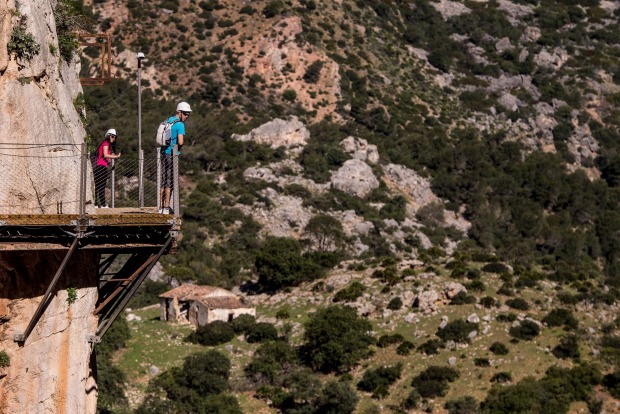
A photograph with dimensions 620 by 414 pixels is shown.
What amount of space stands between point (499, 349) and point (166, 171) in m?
37.2

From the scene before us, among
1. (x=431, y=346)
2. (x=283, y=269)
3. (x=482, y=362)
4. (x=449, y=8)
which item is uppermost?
(x=449, y=8)

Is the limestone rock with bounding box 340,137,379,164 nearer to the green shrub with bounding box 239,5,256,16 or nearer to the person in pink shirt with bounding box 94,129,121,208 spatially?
the green shrub with bounding box 239,5,256,16

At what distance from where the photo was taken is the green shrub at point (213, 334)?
52438 millimetres

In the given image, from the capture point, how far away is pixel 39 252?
1033 cm

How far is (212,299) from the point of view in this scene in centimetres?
5766

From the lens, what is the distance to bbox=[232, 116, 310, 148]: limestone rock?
87.2 m

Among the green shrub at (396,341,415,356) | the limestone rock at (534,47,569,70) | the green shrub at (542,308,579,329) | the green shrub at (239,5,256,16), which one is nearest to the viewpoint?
the green shrub at (396,341,415,356)

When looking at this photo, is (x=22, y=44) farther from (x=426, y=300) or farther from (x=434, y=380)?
(x=426, y=300)

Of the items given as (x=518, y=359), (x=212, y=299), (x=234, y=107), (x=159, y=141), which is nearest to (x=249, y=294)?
(x=212, y=299)

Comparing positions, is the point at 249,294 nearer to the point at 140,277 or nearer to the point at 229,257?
the point at 229,257

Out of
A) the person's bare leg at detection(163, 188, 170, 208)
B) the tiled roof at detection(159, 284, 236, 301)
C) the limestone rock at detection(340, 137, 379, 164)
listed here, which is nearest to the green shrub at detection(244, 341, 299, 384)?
the tiled roof at detection(159, 284, 236, 301)

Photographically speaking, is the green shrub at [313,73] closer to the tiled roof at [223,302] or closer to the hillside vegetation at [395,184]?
the hillside vegetation at [395,184]

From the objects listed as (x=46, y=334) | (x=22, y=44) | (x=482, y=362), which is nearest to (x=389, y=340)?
(x=482, y=362)

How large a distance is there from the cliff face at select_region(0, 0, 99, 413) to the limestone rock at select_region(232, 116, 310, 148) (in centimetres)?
7572
